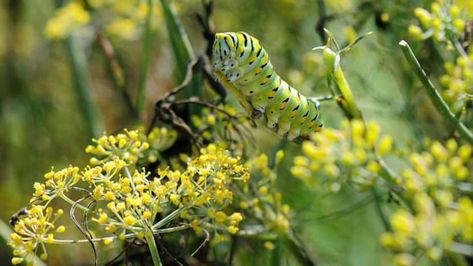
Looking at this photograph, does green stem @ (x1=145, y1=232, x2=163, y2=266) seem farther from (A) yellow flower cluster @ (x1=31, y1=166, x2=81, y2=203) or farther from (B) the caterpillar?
(B) the caterpillar

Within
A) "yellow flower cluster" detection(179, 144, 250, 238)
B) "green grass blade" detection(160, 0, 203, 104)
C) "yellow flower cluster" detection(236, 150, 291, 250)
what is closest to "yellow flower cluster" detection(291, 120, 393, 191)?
"yellow flower cluster" detection(179, 144, 250, 238)

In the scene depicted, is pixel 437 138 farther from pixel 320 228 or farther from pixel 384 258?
pixel 320 228

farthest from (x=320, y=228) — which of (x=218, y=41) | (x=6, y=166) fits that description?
(x=6, y=166)

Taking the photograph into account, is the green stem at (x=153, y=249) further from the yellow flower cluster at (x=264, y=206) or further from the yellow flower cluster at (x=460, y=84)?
the yellow flower cluster at (x=460, y=84)

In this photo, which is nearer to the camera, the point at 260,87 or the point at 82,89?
the point at 260,87

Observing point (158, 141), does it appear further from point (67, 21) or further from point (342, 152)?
point (67, 21)

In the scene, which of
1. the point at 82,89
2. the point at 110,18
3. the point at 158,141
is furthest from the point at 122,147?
the point at 110,18

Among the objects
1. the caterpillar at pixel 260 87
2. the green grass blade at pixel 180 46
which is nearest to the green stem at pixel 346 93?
the caterpillar at pixel 260 87
